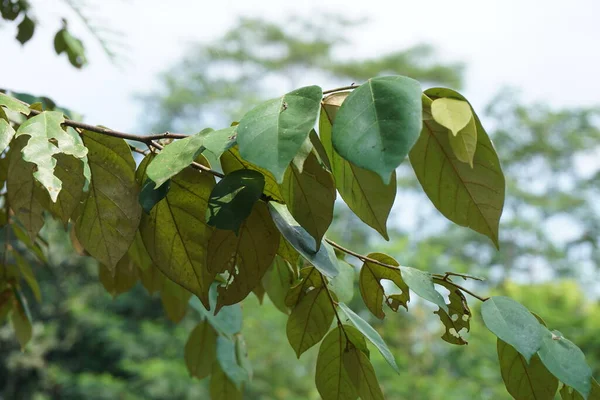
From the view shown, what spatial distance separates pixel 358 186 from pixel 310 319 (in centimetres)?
15

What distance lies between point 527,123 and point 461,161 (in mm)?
12855

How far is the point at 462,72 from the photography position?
13.1m

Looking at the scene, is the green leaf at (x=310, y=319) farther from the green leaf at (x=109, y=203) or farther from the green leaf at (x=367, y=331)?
the green leaf at (x=109, y=203)

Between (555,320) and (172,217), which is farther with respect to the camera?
(555,320)

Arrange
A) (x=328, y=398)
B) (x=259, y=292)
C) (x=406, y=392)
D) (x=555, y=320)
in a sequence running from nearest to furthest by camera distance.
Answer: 1. (x=328, y=398)
2. (x=259, y=292)
3. (x=555, y=320)
4. (x=406, y=392)

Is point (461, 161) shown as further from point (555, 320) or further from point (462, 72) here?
point (462, 72)

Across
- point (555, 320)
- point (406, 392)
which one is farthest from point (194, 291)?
point (406, 392)

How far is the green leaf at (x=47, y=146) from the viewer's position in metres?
0.35

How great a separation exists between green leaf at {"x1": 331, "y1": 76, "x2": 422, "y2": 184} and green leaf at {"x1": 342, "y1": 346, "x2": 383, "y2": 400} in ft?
0.69

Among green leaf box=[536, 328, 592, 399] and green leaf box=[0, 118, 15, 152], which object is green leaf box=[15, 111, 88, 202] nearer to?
green leaf box=[0, 118, 15, 152]

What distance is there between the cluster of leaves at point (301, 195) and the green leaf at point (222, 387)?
253 millimetres

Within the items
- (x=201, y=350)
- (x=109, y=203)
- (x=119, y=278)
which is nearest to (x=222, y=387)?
(x=201, y=350)

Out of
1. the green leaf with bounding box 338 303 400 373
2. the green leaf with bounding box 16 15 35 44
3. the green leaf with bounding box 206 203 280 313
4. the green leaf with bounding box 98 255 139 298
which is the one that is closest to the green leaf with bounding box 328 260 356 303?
the green leaf with bounding box 338 303 400 373

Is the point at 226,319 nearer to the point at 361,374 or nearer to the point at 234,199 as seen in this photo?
the point at 361,374
